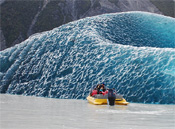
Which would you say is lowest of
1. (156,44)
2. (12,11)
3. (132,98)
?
(132,98)

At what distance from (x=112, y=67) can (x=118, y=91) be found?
2.34 meters

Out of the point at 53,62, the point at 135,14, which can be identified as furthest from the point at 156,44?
the point at 53,62

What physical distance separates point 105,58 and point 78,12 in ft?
248

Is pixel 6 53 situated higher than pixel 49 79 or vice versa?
pixel 6 53

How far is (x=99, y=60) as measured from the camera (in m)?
25.1

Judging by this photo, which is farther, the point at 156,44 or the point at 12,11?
the point at 12,11

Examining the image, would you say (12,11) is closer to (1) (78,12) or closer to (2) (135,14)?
(1) (78,12)

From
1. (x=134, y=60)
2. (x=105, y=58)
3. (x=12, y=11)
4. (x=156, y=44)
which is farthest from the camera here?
(x=12, y=11)

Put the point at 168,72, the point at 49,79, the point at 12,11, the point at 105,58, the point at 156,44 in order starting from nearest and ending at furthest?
the point at 168,72
the point at 105,58
the point at 49,79
the point at 156,44
the point at 12,11

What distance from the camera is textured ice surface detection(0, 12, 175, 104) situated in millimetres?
21781

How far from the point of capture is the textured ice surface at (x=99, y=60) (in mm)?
21781

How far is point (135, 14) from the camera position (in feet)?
116

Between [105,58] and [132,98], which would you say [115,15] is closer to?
[105,58]

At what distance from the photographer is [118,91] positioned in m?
22.2
